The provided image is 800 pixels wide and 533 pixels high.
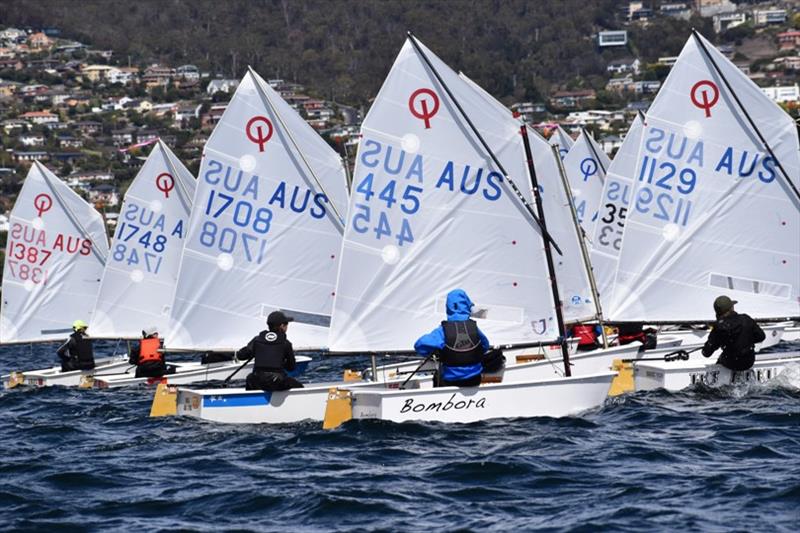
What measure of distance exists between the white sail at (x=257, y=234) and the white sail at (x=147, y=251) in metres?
8.94

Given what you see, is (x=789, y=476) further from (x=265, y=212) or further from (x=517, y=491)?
(x=265, y=212)

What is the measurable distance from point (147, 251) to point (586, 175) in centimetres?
1192

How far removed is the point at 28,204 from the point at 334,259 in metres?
18.3

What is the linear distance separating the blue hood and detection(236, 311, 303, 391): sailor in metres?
2.81

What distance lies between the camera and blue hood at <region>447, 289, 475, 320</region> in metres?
22.0

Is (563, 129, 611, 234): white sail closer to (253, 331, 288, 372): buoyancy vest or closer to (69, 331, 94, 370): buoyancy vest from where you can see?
(69, 331, 94, 370): buoyancy vest

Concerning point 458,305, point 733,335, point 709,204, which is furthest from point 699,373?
point 458,305

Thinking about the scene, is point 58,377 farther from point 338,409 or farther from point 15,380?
point 338,409

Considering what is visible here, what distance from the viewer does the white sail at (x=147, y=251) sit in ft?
130

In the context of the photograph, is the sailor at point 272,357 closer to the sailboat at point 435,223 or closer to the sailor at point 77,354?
the sailboat at point 435,223

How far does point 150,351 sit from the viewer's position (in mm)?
32844

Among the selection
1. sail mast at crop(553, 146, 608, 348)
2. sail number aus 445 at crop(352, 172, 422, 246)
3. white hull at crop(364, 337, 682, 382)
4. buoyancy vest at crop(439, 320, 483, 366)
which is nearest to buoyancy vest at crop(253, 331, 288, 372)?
sail number aus 445 at crop(352, 172, 422, 246)

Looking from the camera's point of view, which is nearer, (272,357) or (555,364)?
(272,357)

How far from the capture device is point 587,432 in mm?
21438
